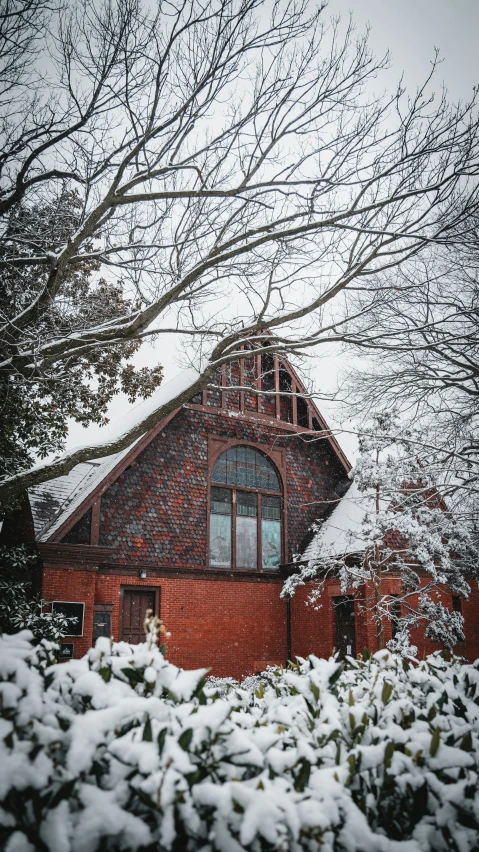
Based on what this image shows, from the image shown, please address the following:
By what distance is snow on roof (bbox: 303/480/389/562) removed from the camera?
45.7 feet

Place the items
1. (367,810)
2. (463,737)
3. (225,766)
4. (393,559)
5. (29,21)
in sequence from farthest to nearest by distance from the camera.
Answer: (393,559), (29,21), (463,737), (367,810), (225,766)

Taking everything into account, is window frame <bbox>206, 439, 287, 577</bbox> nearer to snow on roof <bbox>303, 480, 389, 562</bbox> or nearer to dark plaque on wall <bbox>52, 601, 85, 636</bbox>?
snow on roof <bbox>303, 480, 389, 562</bbox>

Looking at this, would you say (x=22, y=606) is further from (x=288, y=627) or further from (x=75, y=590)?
(x=288, y=627)

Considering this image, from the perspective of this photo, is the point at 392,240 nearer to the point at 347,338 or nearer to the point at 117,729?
the point at 347,338

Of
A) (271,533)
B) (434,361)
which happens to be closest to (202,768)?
(434,361)

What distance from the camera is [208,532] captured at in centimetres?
1546

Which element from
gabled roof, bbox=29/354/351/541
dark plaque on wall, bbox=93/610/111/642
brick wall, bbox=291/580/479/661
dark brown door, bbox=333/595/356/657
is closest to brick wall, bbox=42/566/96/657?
dark plaque on wall, bbox=93/610/111/642

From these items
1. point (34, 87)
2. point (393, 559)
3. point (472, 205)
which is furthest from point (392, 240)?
point (393, 559)

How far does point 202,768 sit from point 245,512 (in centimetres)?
1445

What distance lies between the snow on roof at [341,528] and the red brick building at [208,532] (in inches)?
23.2

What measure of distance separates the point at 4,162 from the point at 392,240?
553 centimetres

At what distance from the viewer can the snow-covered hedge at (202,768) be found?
1783mm

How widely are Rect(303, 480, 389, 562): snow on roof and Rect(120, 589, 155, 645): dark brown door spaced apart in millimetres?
4288

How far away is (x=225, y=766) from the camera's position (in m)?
2.07
